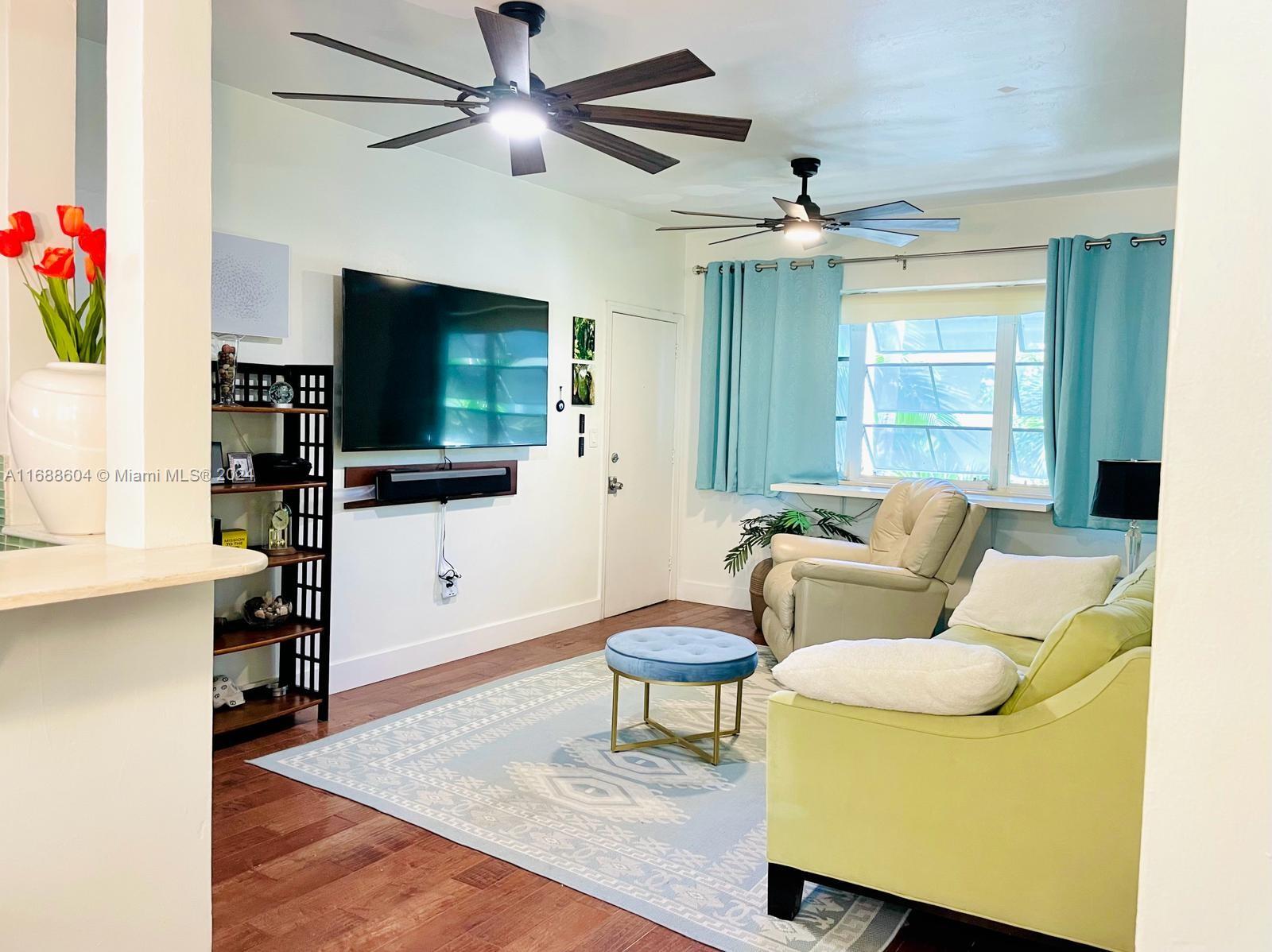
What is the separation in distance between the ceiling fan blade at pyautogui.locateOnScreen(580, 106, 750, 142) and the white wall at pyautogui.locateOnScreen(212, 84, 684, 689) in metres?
1.41

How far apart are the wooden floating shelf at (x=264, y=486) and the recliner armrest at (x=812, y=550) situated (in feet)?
8.33

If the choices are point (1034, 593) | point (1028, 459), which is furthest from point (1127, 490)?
point (1028, 459)

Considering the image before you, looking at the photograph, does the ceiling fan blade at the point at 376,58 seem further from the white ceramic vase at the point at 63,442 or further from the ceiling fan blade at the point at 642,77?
the white ceramic vase at the point at 63,442

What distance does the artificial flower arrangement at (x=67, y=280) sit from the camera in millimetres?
1708

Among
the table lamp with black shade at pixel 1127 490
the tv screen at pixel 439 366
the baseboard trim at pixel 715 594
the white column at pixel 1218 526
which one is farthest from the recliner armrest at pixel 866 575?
the white column at pixel 1218 526

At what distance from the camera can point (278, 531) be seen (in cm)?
388

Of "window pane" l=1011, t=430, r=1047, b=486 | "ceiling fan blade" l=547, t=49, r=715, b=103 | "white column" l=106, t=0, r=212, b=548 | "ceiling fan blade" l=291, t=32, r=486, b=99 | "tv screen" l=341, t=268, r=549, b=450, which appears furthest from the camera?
"window pane" l=1011, t=430, r=1047, b=486

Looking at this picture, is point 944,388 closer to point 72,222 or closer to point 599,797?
point 599,797

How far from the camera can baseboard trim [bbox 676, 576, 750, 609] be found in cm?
643

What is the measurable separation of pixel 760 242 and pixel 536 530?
8.24ft

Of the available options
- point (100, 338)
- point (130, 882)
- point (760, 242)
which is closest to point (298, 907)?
point (130, 882)

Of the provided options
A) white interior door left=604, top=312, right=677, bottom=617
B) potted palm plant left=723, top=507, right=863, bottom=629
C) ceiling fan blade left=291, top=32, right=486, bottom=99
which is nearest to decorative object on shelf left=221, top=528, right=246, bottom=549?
ceiling fan blade left=291, top=32, right=486, bottom=99

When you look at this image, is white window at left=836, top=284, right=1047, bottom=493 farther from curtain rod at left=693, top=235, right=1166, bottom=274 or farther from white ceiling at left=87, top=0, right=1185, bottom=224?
white ceiling at left=87, top=0, right=1185, bottom=224

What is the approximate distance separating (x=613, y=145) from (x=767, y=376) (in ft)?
10.1
